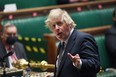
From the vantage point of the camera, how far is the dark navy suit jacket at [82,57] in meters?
2.90

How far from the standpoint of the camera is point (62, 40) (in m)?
3.12

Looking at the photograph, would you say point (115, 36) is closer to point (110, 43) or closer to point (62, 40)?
point (110, 43)

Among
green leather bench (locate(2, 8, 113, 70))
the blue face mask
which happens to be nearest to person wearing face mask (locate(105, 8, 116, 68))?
green leather bench (locate(2, 8, 113, 70))

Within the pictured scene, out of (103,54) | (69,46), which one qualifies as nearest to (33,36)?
(103,54)

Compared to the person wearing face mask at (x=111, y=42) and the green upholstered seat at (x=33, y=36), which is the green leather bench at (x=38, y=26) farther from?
the person wearing face mask at (x=111, y=42)

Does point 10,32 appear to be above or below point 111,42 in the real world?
above

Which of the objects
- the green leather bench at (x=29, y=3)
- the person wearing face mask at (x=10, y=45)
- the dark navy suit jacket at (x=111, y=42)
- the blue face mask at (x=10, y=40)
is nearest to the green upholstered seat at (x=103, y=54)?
the dark navy suit jacket at (x=111, y=42)

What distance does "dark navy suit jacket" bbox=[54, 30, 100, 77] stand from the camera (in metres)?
2.90

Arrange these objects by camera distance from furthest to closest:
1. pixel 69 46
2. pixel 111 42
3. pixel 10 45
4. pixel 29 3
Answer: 1. pixel 29 3
2. pixel 111 42
3. pixel 10 45
4. pixel 69 46

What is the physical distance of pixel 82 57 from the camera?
296 cm

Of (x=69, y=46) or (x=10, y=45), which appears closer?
(x=69, y=46)

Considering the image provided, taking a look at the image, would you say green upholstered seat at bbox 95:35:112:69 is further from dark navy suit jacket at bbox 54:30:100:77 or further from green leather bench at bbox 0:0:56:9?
dark navy suit jacket at bbox 54:30:100:77

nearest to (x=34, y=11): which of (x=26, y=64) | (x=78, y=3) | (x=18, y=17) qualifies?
(x=18, y=17)

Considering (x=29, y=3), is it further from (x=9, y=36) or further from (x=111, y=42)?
(x=9, y=36)
